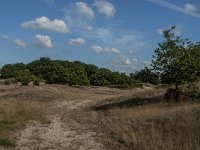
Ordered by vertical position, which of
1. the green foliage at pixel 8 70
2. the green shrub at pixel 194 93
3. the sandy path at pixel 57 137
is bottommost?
the sandy path at pixel 57 137

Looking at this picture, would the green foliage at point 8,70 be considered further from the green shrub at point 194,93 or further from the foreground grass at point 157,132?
the foreground grass at point 157,132

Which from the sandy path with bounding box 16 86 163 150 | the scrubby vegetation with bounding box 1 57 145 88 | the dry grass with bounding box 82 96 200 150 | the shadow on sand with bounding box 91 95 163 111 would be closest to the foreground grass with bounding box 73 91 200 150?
the dry grass with bounding box 82 96 200 150

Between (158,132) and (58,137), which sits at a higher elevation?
(158,132)

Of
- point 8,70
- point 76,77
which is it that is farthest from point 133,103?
point 8,70

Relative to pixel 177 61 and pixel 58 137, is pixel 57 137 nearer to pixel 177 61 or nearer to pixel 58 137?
pixel 58 137

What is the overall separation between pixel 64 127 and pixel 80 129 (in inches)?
61.6

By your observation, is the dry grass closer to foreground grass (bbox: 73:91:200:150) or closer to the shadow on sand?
foreground grass (bbox: 73:91:200:150)

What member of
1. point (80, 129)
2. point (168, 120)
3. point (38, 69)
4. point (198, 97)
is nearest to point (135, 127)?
point (168, 120)

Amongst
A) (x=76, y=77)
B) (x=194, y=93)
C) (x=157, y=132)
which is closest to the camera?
(x=157, y=132)

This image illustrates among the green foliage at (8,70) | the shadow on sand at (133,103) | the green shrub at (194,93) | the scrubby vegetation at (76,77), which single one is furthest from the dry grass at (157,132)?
the green foliage at (8,70)

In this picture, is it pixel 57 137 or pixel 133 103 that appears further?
pixel 133 103

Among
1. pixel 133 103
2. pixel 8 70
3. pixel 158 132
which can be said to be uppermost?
pixel 8 70

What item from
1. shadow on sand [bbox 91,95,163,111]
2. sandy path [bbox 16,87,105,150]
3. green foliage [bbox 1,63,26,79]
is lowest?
sandy path [bbox 16,87,105,150]

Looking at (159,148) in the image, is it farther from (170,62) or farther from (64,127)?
(170,62)
